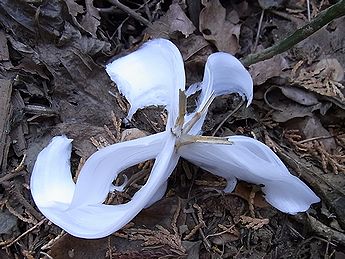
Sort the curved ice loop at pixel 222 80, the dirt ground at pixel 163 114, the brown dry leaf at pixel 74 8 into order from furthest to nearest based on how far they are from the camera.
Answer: the brown dry leaf at pixel 74 8
the curved ice loop at pixel 222 80
the dirt ground at pixel 163 114

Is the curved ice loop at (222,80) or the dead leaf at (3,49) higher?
the curved ice loop at (222,80)

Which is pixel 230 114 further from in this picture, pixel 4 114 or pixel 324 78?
pixel 4 114

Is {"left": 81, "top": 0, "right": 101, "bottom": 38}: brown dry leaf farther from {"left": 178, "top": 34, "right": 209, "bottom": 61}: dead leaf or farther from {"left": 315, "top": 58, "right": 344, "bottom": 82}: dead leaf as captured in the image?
{"left": 315, "top": 58, "right": 344, "bottom": 82}: dead leaf

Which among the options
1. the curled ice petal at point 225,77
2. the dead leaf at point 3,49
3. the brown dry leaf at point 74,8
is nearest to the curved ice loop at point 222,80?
the curled ice petal at point 225,77

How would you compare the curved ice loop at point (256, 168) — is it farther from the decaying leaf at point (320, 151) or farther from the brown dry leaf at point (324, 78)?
the brown dry leaf at point (324, 78)

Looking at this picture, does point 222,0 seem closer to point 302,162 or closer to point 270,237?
point 302,162

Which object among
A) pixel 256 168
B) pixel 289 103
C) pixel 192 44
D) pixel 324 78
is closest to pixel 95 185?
pixel 256 168

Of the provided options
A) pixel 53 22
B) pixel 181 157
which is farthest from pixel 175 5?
pixel 181 157

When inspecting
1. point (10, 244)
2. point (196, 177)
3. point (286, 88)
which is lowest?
point (10, 244)
